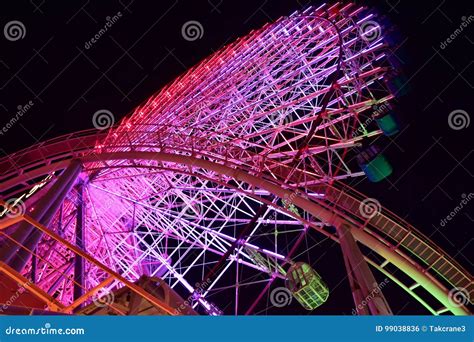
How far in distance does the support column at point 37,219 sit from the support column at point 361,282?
21.5 feet

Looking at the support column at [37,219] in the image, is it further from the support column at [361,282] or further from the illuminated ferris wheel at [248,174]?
the support column at [361,282]

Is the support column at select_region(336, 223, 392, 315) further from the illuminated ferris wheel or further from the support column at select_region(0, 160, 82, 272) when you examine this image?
the support column at select_region(0, 160, 82, 272)

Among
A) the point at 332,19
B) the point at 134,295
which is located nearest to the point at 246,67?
the point at 332,19

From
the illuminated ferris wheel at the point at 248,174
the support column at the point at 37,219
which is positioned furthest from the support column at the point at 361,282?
the support column at the point at 37,219

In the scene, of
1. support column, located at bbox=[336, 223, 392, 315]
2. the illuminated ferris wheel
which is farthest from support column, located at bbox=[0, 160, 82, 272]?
support column, located at bbox=[336, 223, 392, 315]

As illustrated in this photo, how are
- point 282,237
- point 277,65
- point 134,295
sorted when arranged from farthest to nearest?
1. point 282,237
2. point 277,65
3. point 134,295

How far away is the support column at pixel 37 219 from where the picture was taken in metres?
11.7

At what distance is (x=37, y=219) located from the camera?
13.4m

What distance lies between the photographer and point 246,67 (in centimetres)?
1780

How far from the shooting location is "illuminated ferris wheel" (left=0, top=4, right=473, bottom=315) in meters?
11.8

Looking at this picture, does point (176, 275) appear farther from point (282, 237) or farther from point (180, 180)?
point (282, 237)

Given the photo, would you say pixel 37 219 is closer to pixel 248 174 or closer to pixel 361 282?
pixel 248 174

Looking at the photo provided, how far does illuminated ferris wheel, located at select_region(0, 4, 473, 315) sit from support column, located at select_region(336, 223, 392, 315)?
1.1 inches

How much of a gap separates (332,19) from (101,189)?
9087 millimetres
